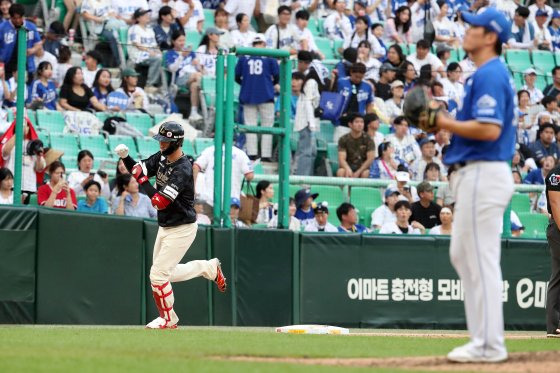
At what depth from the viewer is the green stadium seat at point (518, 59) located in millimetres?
22303

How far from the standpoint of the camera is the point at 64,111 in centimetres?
1510

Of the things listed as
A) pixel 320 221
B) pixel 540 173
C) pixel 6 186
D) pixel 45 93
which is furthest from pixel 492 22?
pixel 540 173

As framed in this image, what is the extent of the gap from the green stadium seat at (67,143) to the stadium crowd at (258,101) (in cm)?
24

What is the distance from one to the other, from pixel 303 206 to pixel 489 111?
8.21 m

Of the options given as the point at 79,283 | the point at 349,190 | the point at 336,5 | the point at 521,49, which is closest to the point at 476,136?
the point at 79,283

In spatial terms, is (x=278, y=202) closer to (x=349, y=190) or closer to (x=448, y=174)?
(x=349, y=190)

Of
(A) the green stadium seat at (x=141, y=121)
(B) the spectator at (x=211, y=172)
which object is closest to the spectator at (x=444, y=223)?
(B) the spectator at (x=211, y=172)

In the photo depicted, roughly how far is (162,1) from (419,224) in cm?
642

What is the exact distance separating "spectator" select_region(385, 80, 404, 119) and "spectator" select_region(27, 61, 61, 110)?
5027mm

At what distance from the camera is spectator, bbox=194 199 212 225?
14.7 metres

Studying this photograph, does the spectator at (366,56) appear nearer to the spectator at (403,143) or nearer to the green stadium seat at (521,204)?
the spectator at (403,143)

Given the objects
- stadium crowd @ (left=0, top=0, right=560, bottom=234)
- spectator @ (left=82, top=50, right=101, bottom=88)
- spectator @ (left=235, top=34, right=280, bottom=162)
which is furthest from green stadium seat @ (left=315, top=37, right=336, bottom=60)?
spectator @ (left=235, top=34, right=280, bottom=162)

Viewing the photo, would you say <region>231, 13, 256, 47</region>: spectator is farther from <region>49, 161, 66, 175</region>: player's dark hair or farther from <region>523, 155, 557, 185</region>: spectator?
<region>49, 161, 66, 175</region>: player's dark hair

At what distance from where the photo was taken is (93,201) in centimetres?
1404
